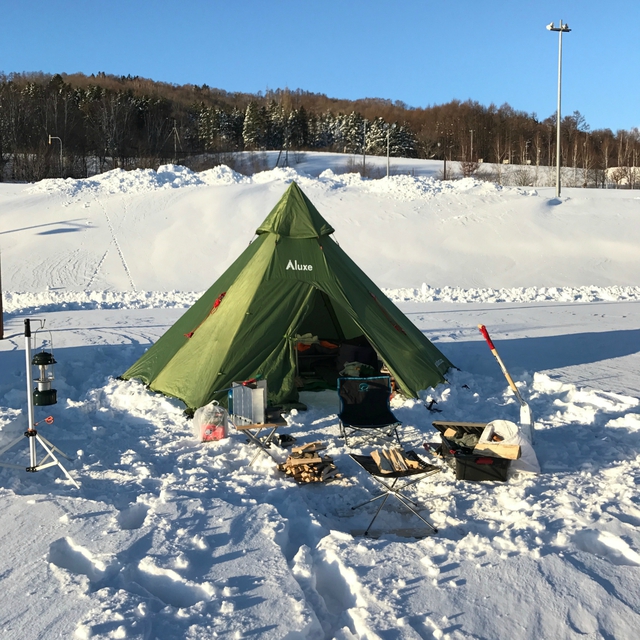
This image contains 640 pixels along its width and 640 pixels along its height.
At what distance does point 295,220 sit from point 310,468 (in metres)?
3.58

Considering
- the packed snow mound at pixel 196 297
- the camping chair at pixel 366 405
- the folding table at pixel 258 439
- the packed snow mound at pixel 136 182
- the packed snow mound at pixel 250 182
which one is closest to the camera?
the folding table at pixel 258 439

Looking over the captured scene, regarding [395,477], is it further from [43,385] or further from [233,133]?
[233,133]

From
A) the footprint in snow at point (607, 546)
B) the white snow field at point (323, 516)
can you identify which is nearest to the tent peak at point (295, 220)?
the white snow field at point (323, 516)

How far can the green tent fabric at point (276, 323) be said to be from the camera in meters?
6.76

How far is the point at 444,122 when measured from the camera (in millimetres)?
69688

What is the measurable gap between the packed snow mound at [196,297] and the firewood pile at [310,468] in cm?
1015

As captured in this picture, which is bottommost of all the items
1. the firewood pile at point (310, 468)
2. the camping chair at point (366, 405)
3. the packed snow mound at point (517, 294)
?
the packed snow mound at point (517, 294)

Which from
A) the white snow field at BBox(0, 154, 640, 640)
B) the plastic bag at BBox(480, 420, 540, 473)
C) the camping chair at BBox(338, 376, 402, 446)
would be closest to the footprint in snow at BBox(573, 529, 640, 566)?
the white snow field at BBox(0, 154, 640, 640)

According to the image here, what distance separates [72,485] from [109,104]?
2285 inches

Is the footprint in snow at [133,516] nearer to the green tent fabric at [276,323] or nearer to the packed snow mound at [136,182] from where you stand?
the green tent fabric at [276,323]

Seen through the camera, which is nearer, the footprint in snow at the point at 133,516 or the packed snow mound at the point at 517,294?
the footprint in snow at the point at 133,516

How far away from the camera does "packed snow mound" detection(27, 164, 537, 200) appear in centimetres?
2403

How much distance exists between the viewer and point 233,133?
68438 mm

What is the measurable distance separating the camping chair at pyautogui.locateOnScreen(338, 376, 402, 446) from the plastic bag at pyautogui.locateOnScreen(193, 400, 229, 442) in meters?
1.09
